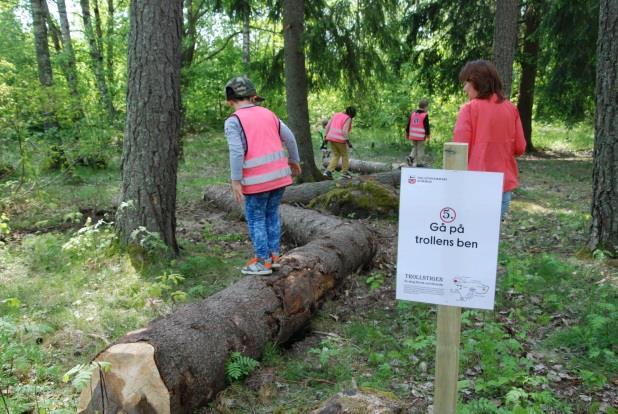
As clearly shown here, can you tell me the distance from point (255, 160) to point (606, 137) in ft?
13.4

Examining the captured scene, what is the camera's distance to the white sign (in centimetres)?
232

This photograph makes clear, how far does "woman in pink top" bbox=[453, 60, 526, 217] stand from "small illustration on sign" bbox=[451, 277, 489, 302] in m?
2.43

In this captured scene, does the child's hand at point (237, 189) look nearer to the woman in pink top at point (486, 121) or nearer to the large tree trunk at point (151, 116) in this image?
the large tree trunk at point (151, 116)

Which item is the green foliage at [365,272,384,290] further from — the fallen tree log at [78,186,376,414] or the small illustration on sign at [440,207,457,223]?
the small illustration on sign at [440,207,457,223]

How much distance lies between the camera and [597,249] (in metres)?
5.62

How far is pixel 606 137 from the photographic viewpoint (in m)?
5.59

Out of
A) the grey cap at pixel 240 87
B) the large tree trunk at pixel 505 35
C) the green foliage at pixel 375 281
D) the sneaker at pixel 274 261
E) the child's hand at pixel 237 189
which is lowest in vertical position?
the green foliage at pixel 375 281

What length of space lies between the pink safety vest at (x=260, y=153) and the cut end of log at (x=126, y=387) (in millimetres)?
2086

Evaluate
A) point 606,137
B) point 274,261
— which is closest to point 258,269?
point 274,261

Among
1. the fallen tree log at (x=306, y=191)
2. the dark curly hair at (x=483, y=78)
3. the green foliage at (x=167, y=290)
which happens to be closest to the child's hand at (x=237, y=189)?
the green foliage at (x=167, y=290)

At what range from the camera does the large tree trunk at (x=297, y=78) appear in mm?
9805

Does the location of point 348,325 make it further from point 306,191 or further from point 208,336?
point 306,191

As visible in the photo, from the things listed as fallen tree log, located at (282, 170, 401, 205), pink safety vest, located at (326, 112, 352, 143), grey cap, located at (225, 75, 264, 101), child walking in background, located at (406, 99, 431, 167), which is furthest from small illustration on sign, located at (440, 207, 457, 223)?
child walking in background, located at (406, 99, 431, 167)

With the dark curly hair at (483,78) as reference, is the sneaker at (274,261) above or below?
below
